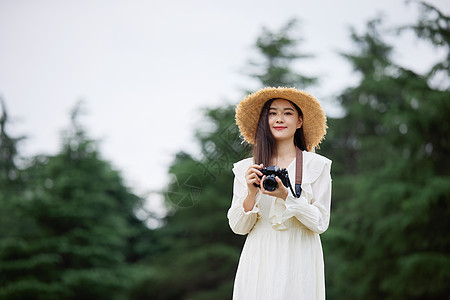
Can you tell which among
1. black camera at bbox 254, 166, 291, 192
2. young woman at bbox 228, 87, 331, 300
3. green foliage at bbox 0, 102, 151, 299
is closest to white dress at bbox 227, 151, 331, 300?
young woman at bbox 228, 87, 331, 300

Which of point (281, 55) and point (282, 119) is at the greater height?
point (281, 55)

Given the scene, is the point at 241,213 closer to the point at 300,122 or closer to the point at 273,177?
the point at 273,177

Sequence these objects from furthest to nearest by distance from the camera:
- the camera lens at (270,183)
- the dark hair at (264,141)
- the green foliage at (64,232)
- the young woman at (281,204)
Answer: the green foliage at (64,232) → the dark hair at (264,141) → the young woman at (281,204) → the camera lens at (270,183)

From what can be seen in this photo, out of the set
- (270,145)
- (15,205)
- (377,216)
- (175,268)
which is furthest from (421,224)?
(15,205)

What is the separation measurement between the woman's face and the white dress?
0.22m

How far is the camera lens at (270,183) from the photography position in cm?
291

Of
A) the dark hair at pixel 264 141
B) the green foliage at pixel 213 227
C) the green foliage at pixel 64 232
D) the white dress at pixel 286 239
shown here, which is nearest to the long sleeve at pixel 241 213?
the white dress at pixel 286 239

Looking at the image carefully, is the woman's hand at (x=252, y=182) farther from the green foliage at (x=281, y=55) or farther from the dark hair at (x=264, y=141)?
the green foliage at (x=281, y=55)

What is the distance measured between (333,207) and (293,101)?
54.2ft

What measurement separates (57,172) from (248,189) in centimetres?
1971

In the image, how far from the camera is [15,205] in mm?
19297

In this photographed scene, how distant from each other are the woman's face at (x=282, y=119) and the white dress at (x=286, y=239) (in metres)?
0.22

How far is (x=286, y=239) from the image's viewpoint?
3.11 meters

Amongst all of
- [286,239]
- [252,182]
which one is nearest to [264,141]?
[252,182]
